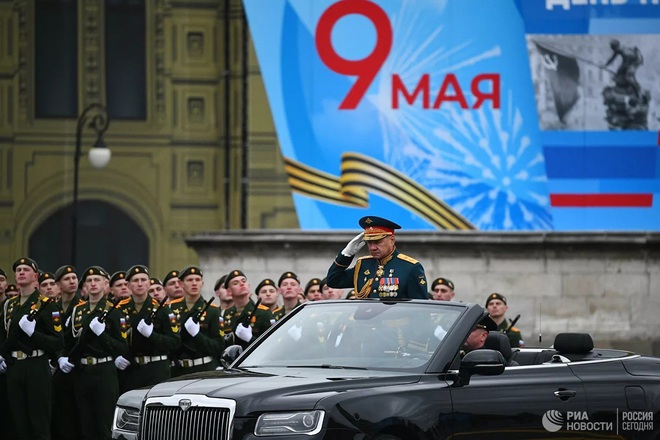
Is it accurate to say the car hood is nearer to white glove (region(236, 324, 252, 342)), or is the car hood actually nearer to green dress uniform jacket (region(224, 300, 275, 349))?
white glove (region(236, 324, 252, 342))

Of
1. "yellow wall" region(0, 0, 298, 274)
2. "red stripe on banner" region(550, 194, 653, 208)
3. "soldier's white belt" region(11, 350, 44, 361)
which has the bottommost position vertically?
"soldier's white belt" region(11, 350, 44, 361)

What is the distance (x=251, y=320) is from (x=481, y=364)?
733 cm

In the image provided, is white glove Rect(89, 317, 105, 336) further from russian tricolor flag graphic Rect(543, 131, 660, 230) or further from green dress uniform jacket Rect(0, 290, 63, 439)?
russian tricolor flag graphic Rect(543, 131, 660, 230)

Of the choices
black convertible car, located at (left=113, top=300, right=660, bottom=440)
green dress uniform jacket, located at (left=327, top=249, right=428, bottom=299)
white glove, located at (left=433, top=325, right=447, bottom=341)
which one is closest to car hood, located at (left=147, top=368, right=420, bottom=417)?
black convertible car, located at (left=113, top=300, right=660, bottom=440)

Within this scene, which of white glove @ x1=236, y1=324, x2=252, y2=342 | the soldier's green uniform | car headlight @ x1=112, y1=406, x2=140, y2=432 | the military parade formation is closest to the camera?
car headlight @ x1=112, y1=406, x2=140, y2=432

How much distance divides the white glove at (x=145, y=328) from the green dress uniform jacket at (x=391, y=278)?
4022 mm

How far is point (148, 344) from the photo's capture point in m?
16.9

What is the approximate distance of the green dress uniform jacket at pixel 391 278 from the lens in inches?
507

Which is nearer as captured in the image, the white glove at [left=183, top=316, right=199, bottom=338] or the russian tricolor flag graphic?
the white glove at [left=183, top=316, right=199, bottom=338]

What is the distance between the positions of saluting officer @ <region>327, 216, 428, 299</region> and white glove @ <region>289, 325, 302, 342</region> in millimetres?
1262

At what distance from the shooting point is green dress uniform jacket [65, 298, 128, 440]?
650 inches

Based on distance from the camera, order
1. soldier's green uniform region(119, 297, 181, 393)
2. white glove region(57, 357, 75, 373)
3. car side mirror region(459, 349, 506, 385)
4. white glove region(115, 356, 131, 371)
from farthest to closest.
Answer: white glove region(115, 356, 131, 371)
white glove region(57, 357, 75, 373)
soldier's green uniform region(119, 297, 181, 393)
car side mirror region(459, 349, 506, 385)

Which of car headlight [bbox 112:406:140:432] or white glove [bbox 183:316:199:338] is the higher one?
white glove [bbox 183:316:199:338]

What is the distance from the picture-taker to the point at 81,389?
1669 centimetres
